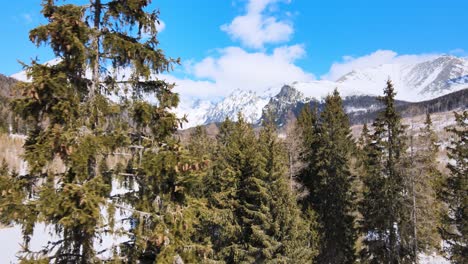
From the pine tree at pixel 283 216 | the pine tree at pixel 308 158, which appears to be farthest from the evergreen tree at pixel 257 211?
the pine tree at pixel 308 158

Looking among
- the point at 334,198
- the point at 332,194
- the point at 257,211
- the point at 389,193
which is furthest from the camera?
the point at 332,194

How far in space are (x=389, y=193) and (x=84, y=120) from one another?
79.7 feet

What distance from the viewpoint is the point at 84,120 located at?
7895 millimetres

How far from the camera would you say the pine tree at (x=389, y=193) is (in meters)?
27.5

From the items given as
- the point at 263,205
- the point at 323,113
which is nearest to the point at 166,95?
the point at 263,205

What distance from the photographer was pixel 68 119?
24.8 ft

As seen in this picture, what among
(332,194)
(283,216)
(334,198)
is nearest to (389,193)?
(334,198)

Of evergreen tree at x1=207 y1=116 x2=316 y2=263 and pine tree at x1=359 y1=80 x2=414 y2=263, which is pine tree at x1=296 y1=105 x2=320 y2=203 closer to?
pine tree at x1=359 y1=80 x2=414 y2=263

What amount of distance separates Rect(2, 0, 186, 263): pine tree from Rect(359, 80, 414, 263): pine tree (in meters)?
22.8

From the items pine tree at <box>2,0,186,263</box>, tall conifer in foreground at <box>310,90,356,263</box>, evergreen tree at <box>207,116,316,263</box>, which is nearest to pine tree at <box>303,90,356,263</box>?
tall conifer in foreground at <box>310,90,356,263</box>

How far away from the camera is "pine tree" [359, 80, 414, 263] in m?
27.5

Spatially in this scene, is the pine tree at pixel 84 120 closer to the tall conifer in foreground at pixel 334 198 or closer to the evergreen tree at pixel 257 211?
the evergreen tree at pixel 257 211

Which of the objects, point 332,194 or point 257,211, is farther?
point 332,194

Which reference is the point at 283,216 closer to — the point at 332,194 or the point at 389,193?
the point at 389,193
